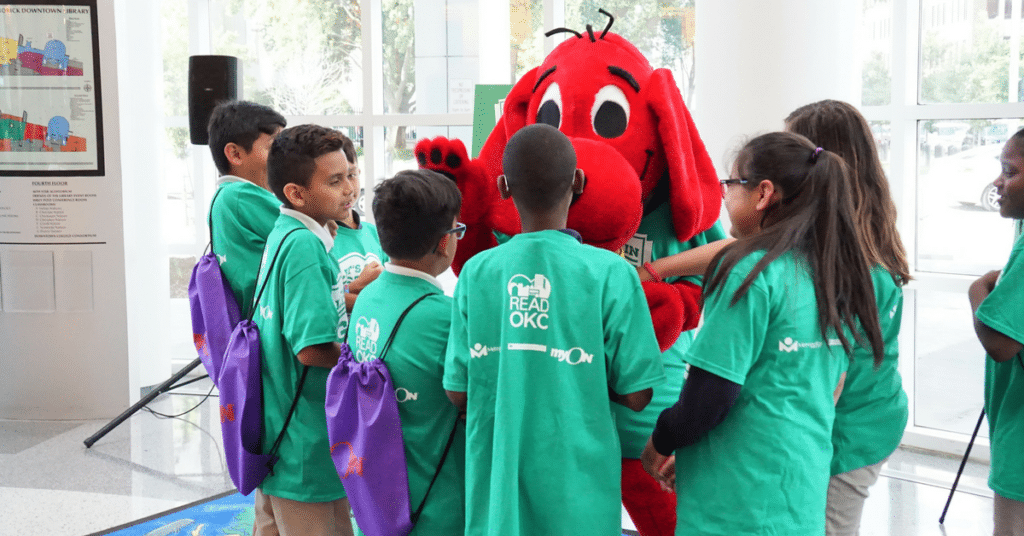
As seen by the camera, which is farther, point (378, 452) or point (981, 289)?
point (981, 289)

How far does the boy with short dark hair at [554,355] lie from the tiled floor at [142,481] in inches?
67.3

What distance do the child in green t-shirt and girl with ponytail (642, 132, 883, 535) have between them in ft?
1.59

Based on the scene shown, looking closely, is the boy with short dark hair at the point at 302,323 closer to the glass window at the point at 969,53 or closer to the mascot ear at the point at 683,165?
the mascot ear at the point at 683,165

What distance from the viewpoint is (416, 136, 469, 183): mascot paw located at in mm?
1706

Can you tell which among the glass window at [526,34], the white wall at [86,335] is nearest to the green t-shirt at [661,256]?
the glass window at [526,34]

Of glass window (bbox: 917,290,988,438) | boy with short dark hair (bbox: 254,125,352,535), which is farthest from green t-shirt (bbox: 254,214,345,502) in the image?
glass window (bbox: 917,290,988,438)

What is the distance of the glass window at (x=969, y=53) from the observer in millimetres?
3539

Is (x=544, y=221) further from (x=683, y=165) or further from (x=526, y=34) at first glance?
(x=526, y=34)

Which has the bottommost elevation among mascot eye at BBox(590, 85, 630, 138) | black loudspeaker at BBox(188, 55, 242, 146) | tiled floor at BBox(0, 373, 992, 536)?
tiled floor at BBox(0, 373, 992, 536)

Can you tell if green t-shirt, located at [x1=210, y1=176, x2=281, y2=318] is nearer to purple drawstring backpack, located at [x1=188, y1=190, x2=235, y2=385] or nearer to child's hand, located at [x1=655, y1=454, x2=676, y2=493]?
purple drawstring backpack, located at [x1=188, y1=190, x2=235, y2=385]

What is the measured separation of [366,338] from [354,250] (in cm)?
85

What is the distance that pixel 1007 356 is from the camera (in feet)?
5.88

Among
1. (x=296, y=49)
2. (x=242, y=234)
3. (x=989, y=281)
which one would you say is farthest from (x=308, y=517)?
(x=296, y=49)

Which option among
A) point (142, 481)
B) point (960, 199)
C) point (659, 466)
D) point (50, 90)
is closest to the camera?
point (659, 466)
